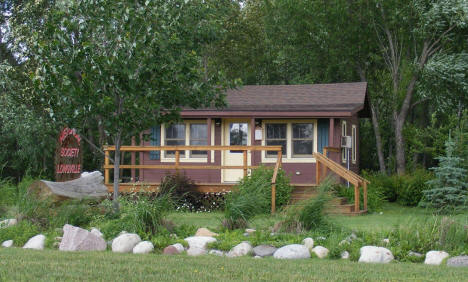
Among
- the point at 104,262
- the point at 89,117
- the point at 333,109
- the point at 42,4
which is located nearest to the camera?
the point at 104,262

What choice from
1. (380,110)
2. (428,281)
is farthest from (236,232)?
(380,110)

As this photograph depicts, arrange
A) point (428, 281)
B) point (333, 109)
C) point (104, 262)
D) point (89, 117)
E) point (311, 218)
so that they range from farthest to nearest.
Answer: point (333, 109) < point (89, 117) < point (311, 218) < point (104, 262) < point (428, 281)

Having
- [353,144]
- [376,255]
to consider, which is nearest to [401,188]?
[353,144]

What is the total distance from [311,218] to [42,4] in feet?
56.9

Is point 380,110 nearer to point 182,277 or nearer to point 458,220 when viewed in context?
point 458,220

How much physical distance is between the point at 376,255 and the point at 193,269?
2.36m

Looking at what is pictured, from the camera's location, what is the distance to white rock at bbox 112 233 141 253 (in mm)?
8406

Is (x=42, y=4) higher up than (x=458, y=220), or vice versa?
(x=42, y=4)

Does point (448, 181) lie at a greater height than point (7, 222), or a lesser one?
greater

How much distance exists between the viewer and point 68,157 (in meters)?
17.9

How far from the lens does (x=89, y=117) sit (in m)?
10.8

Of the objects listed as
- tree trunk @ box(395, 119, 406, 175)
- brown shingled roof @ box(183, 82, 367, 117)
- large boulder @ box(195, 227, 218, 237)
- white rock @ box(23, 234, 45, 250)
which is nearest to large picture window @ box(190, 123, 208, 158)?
brown shingled roof @ box(183, 82, 367, 117)

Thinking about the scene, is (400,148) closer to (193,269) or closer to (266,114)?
(266,114)

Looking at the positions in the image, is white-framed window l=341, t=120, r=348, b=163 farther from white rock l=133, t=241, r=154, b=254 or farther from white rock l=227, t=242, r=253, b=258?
white rock l=133, t=241, r=154, b=254
